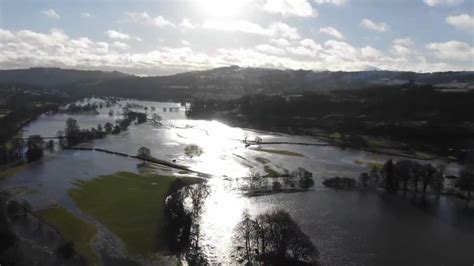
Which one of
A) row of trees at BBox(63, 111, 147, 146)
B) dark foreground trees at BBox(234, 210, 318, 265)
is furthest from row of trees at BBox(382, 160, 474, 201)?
row of trees at BBox(63, 111, 147, 146)

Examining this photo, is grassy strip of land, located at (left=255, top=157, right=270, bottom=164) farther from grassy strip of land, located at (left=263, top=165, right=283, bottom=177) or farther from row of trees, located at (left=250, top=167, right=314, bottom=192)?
row of trees, located at (left=250, top=167, right=314, bottom=192)

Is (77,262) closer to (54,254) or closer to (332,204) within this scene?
(54,254)

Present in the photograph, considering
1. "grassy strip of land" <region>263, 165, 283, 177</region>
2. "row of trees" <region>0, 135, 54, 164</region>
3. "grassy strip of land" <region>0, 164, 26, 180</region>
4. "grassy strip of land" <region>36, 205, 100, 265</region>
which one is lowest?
"grassy strip of land" <region>36, 205, 100, 265</region>

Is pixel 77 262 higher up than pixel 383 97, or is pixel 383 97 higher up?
pixel 383 97

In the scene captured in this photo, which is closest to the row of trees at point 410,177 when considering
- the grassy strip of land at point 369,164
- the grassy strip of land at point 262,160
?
the grassy strip of land at point 369,164

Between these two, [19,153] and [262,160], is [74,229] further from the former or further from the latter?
[19,153]

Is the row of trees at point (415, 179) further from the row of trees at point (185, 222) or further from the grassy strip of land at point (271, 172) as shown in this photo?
the row of trees at point (185, 222)

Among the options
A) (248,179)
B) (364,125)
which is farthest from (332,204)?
(364,125)
